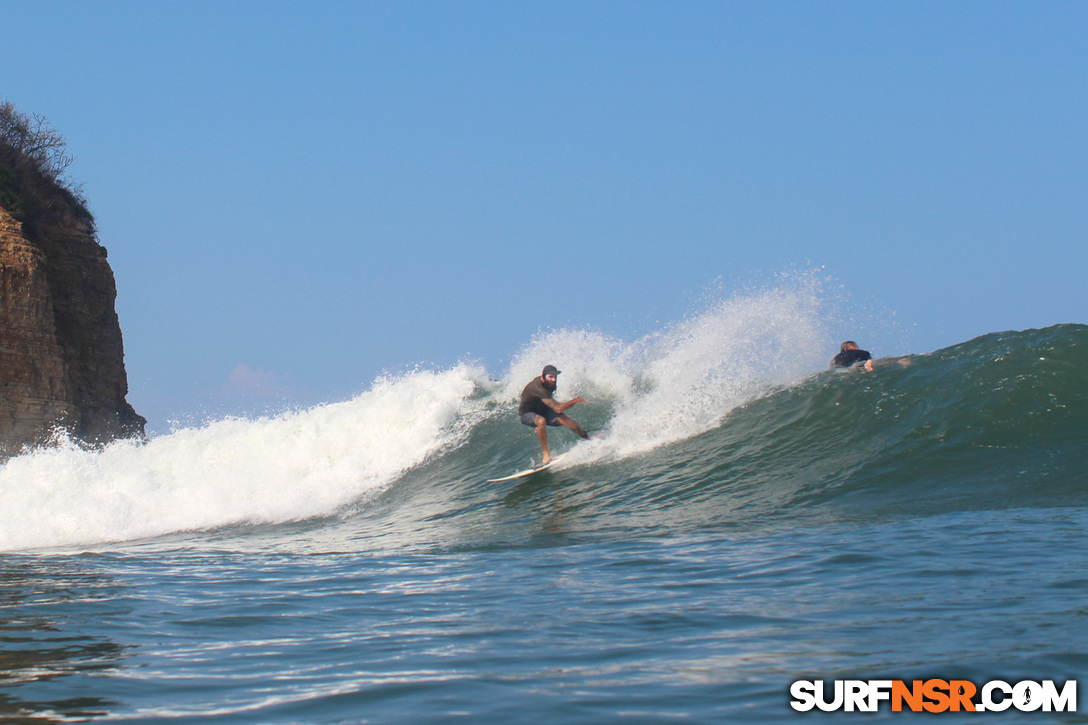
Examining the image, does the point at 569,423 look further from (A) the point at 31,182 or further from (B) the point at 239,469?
(A) the point at 31,182

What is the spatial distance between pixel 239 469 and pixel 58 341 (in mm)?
9008

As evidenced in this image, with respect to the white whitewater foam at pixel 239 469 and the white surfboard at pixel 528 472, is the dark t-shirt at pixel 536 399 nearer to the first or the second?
the white surfboard at pixel 528 472

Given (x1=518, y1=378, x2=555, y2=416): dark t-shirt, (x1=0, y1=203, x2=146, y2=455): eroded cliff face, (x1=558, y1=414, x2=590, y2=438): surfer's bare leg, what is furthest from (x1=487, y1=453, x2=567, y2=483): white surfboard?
(x1=0, y1=203, x2=146, y2=455): eroded cliff face

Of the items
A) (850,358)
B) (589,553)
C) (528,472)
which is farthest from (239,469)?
(850,358)

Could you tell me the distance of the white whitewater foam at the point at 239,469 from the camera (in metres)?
12.6

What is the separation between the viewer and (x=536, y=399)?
1245 centimetres

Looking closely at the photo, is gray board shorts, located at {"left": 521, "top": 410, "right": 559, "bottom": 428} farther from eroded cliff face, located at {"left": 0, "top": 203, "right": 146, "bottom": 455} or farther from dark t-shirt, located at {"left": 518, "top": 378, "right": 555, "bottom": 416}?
eroded cliff face, located at {"left": 0, "top": 203, "right": 146, "bottom": 455}

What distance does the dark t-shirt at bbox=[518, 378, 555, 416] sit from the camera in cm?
1245

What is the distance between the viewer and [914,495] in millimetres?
8258

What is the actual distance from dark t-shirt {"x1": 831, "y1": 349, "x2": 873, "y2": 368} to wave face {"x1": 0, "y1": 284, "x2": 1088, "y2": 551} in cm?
25

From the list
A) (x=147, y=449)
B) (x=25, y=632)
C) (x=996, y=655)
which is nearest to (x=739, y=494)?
(x=996, y=655)

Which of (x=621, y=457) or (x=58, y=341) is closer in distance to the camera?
(x=621, y=457)

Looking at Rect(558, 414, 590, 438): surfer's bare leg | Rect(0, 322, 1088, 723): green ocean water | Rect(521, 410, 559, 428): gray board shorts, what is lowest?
Rect(0, 322, 1088, 723): green ocean water

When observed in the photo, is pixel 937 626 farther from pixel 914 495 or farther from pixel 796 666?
pixel 914 495
